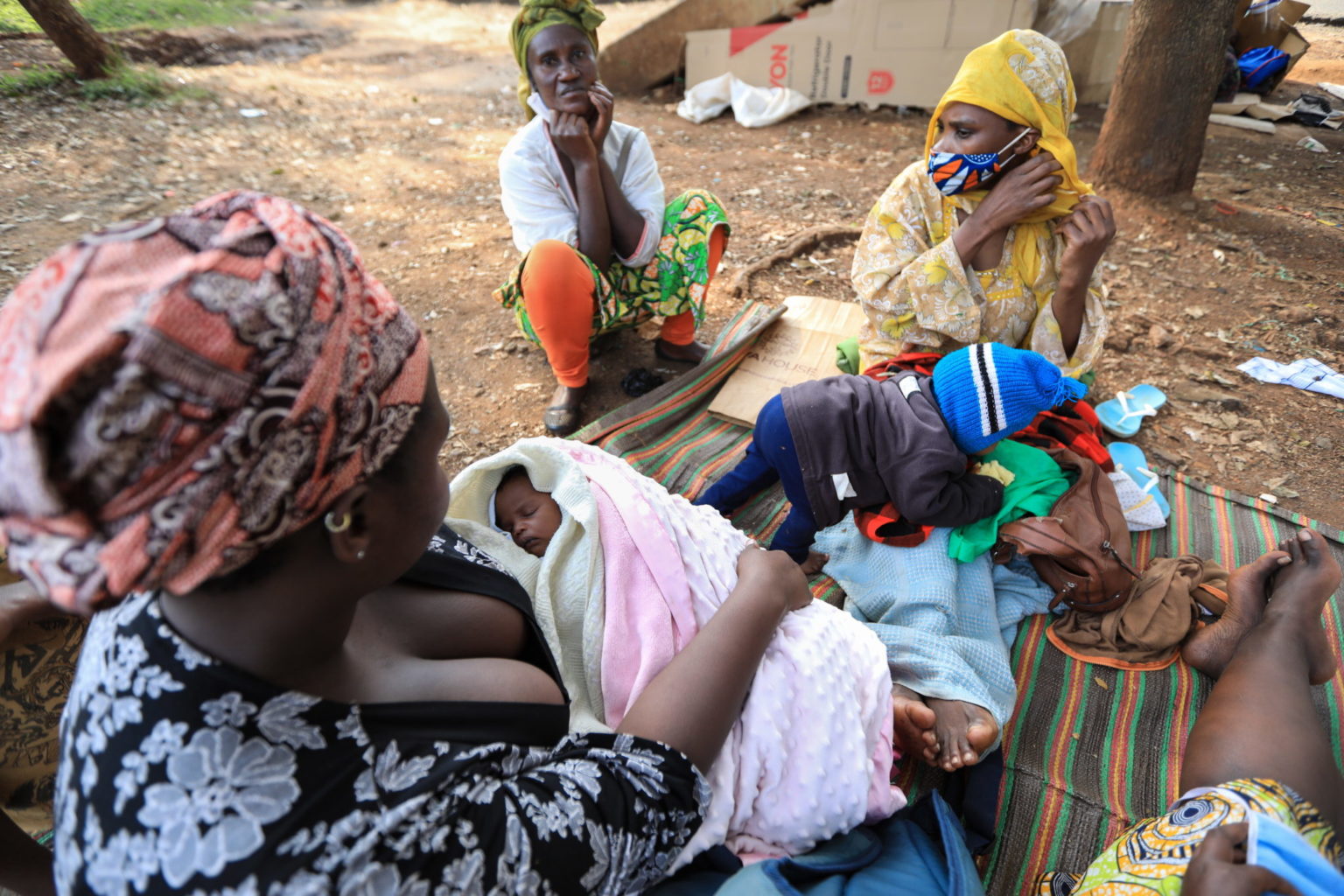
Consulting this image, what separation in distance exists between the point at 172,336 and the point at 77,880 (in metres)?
0.63

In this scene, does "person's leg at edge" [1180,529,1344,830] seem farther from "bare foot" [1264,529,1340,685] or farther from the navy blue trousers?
the navy blue trousers

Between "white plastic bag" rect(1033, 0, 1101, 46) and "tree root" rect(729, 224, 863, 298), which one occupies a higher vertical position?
"white plastic bag" rect(1033, 0, 1101, 46)

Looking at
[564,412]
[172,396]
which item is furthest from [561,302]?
[172,396]

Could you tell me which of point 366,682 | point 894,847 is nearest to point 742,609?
point 894,847

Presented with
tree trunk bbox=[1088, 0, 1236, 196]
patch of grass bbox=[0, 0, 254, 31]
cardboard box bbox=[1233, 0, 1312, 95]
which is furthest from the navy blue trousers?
patch of grass bbox=[0, 0, 254, 31]

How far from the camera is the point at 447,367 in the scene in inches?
143

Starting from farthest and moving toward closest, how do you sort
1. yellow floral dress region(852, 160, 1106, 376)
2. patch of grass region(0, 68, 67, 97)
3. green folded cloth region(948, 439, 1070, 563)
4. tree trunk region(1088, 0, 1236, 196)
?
1. patch of grass region(0, 68, 67, 97)
2. tree trunk region(1088, 0, 1236, 196)
3. yellow floral dress region(852, 160, 1106, 376)
4. green folded cloth region(948, 439, 1070, 563)

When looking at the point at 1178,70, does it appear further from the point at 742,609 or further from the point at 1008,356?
the point at 742,609

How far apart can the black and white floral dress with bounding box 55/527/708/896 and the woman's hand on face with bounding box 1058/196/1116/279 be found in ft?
7.61

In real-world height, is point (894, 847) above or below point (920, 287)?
below

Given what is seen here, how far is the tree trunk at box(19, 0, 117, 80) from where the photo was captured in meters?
6.42

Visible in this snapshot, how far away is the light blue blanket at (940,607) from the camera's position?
1938mm

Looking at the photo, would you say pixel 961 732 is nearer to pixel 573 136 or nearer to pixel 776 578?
pixel 776 578

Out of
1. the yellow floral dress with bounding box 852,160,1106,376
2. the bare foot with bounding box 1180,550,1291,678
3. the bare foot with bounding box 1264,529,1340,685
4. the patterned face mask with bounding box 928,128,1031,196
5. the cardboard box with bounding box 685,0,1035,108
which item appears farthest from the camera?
the cardboard box with bounding box 685,0,1035,108
